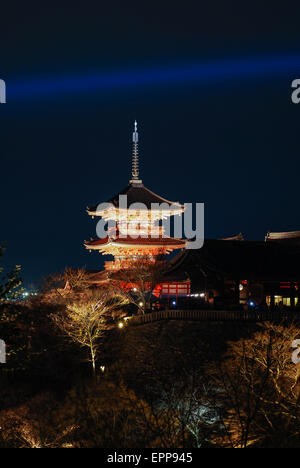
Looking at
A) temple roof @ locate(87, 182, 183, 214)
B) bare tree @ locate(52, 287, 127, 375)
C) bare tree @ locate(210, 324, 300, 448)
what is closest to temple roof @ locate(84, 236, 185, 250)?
temple roof @ locate(87, 182, 183, 214)

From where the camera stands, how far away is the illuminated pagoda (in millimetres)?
45125

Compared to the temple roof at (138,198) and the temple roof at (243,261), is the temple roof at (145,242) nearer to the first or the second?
the temple roof at (138,198)

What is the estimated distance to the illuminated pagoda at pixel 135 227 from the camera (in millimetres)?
45125

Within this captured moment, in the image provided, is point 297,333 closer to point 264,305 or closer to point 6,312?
point 264,305

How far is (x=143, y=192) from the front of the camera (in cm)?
4900

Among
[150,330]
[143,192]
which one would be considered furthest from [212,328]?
[143,192]

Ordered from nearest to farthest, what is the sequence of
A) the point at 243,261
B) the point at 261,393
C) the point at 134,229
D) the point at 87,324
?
the point at 261,393 < the point at 87,324 < the point at 243,261 < the point at 134,229

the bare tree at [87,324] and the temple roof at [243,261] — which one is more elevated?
the temple roof at [243,261]

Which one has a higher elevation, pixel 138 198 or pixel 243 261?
pixel 138 198

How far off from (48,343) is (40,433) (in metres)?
10.5

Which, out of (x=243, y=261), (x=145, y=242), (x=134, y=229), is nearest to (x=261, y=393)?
(x=243, y=261)

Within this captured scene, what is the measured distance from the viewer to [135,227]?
47531 mm

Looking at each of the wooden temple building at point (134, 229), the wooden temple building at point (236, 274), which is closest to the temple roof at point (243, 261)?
the wooden temple building at point (236, 274)

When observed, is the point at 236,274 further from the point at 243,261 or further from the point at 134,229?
the point at 134,229
